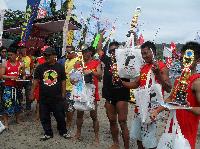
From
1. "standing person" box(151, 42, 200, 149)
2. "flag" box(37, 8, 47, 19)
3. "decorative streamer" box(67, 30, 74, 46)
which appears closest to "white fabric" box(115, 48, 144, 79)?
"standing person" box(151, 42, 200, 149)

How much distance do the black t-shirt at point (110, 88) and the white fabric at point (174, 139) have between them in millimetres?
2620

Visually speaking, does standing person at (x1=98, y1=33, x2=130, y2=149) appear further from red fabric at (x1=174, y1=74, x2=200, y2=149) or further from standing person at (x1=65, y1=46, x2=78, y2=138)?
red fabric at (x1=174, y1=74, x2=200, y2=149)

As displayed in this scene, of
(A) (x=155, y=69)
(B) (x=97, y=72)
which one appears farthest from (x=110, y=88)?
(A) (x=155, y=69)

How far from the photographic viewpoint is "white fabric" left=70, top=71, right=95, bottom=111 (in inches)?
285

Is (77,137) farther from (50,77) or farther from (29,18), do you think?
(29,18)

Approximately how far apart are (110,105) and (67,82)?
204 cm

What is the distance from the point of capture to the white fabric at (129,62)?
552cm

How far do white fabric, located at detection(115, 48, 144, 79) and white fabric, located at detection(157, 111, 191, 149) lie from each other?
6.14ft

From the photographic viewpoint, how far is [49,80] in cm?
742

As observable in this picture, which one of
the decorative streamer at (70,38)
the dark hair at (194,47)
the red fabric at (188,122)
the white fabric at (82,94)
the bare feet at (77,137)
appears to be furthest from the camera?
the decorative streamer at (70,38)

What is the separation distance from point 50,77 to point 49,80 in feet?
0.20

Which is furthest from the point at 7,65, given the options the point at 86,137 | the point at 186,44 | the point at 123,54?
the point at 186,44

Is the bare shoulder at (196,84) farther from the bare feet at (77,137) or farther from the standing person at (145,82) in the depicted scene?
the bare feet at (77,137)

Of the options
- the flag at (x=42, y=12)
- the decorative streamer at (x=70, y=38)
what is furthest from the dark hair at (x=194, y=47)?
the flag at (x=42, y=12)
